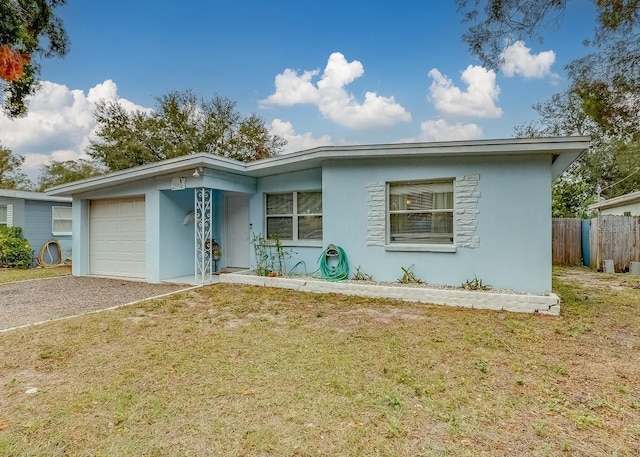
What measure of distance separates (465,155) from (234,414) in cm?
600

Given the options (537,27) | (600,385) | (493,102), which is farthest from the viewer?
(493,102)

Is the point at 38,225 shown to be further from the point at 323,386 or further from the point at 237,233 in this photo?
the point at 323,386

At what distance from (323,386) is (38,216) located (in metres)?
14.9

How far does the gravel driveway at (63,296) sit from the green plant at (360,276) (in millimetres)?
3885

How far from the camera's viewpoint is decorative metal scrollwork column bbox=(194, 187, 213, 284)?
8.23 meters

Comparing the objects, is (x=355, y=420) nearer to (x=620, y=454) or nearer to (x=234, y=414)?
(x=234, y=414)

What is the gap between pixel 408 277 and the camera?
7234mm

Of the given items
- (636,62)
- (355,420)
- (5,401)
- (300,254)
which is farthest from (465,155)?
(5,401)

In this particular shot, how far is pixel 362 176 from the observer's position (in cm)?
764

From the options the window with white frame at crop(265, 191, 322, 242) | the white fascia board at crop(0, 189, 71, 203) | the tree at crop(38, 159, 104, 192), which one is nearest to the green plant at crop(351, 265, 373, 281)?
the window with white frame at crop(265, 191, 322, 242)

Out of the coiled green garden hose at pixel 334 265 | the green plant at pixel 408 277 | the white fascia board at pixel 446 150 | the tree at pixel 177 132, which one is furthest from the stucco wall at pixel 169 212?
the tree at pixel 177 132

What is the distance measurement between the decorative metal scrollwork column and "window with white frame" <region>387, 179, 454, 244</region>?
13.9ft

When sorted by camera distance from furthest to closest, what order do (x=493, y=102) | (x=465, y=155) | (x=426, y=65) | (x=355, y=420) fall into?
(x=493, y=102) → (x=426, y=65) → (x=465, y=155) → (x=355, y=420)

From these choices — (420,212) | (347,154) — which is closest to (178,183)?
(347,154)
